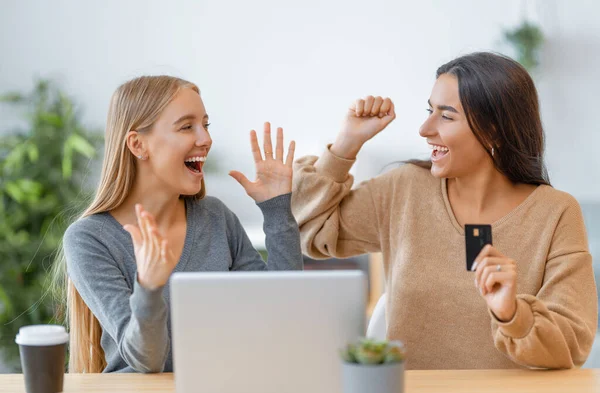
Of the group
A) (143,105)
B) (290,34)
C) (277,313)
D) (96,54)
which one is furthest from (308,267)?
(277,313)

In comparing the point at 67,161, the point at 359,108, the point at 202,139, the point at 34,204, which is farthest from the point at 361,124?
the point at 34,204

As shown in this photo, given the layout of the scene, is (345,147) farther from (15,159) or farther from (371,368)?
(15,159)

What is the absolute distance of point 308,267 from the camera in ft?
13.0

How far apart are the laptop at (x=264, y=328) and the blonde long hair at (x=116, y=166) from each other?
2.14 ft

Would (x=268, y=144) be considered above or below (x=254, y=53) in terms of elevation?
below

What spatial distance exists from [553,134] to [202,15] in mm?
1984

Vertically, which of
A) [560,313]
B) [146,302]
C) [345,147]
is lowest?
[560,313]

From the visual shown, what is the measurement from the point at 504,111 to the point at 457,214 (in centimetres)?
29

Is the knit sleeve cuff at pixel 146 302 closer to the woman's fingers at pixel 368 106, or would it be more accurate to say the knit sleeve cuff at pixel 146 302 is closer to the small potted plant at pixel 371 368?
the small potted plant at pixel 371 368

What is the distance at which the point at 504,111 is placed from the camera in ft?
6.34

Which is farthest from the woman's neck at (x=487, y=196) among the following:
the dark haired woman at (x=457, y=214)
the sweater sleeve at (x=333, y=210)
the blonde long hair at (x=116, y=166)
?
the blonde long hair at (x=116, y=166)

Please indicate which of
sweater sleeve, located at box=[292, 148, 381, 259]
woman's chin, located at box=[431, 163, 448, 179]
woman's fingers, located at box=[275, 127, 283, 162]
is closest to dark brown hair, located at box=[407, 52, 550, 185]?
woman's chin, located at box=[431, 163, 448, 179]

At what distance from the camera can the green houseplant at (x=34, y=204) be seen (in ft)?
12.0

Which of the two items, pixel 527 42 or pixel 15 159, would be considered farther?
pixel 527 42
